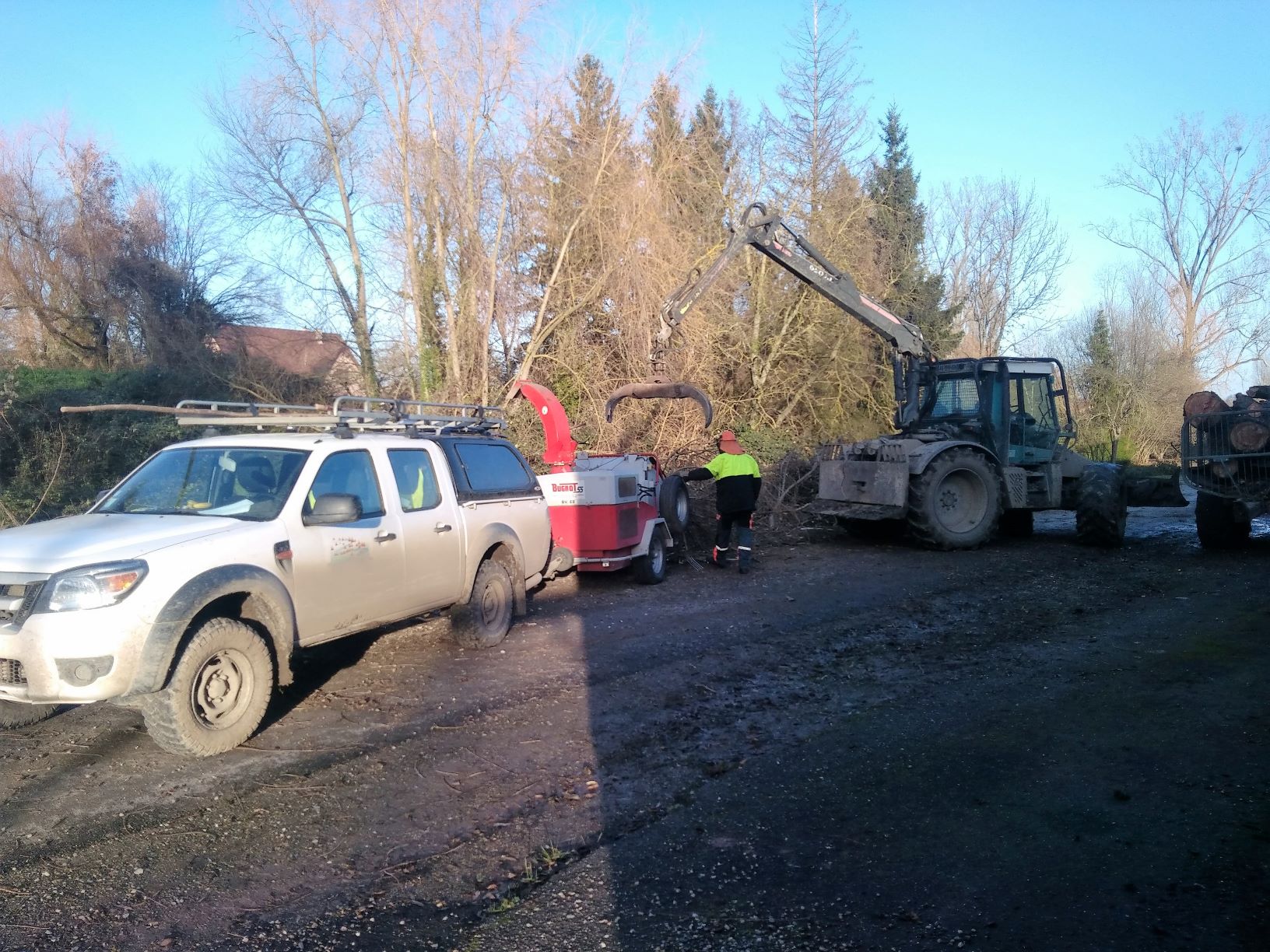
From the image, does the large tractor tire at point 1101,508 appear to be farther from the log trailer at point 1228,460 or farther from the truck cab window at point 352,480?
the truck cab window at point 352,480

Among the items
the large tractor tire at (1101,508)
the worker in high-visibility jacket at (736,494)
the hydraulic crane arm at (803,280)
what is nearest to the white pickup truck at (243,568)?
the worker in high-visibility jacket at (736,494)

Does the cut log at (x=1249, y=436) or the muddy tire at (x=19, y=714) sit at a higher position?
the cut log at (x=1249, y=436)

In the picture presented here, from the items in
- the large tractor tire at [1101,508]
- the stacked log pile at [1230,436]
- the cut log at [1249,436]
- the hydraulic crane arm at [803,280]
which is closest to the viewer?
the cut log at [1249,436]

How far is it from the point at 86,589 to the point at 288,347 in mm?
19416

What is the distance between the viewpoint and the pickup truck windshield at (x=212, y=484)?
649 centimetres

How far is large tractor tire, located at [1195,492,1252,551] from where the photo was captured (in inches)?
516

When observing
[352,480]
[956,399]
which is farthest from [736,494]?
[352,480]

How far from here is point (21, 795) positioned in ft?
16.8

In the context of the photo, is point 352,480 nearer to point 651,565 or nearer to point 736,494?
point 651,565

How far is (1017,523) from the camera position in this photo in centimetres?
1598

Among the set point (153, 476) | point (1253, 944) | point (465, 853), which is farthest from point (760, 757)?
point (153, 476)

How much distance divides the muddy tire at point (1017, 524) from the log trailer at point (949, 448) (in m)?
0.07

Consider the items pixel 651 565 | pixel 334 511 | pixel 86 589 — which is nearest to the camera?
pixel 86 589

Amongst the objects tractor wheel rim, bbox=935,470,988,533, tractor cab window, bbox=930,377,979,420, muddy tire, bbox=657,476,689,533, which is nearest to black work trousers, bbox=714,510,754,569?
muddy tire, bbox=657,476,689,533
